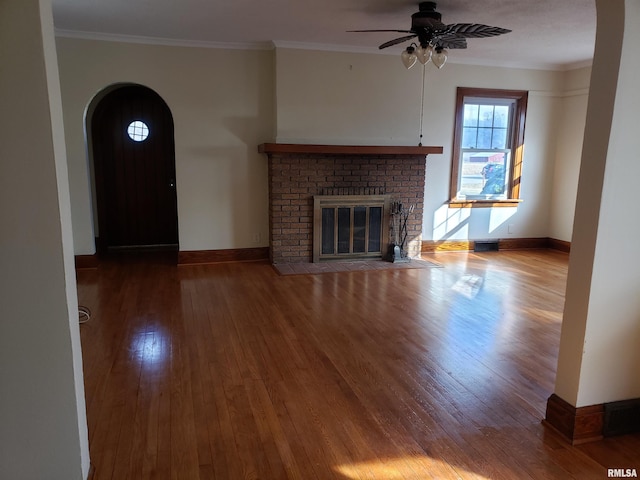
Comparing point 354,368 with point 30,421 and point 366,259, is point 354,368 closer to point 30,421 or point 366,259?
point 30,421

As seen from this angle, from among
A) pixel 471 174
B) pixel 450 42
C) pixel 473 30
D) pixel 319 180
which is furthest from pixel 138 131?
pixel 471 174

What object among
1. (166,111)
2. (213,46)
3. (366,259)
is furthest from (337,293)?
(166,111)

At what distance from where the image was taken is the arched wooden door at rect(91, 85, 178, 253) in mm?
6262

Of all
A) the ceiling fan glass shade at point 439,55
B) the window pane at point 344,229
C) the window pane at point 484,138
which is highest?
the ceiling fan glass shade at point 439,55

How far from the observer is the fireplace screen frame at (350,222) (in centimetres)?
588

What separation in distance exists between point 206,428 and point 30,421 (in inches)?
33.5

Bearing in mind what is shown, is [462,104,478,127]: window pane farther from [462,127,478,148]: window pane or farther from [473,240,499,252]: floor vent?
[473,240,499,252]: floor vent

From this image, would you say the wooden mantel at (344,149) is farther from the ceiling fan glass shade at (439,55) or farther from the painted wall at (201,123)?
the ceiling fan glass shade at (439,55)

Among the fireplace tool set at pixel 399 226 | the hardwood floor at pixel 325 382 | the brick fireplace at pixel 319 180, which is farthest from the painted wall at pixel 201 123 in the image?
the fireplace tool set at pixel 399 226

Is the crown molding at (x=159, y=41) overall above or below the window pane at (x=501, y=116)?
above

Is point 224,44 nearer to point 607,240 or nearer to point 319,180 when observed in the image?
point 319,180

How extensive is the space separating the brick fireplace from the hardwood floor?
3.40ft

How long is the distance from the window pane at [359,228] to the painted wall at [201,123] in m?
A: 1.18

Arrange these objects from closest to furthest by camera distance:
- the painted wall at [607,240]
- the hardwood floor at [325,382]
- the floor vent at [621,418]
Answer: the painted wall at [607,240] → the hardwood floor at [325,382] → the floor vent at [621,418]
